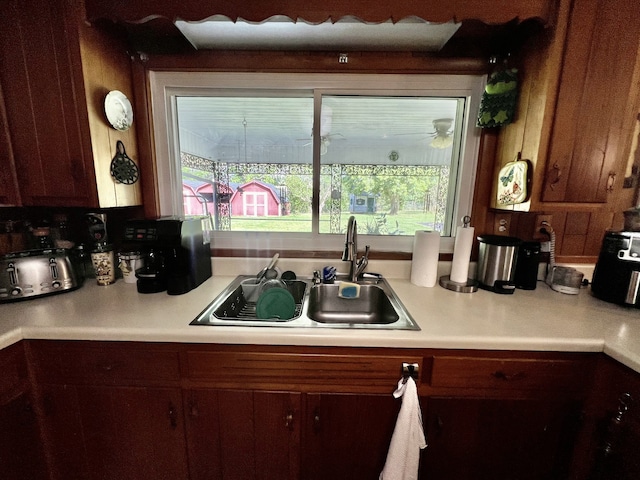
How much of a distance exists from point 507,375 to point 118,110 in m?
1.93

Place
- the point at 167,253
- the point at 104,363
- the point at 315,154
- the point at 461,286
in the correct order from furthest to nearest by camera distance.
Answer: the point at 315,154
the point at 461,286
the point at 167,253
the point at 104,363

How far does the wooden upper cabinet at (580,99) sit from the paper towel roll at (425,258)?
41 cm

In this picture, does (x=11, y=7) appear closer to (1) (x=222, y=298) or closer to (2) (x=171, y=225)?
(2) (x=171, y=225)

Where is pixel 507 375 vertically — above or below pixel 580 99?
below

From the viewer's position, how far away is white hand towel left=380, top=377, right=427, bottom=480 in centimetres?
93

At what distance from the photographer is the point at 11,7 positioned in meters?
1.06

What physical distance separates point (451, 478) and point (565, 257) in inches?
47.9

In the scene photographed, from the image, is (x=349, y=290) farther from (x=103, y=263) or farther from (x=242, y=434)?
(x=103, y=263)

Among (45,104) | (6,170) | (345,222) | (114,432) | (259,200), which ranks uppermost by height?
(45,104)

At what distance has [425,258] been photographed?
1391 millimetres

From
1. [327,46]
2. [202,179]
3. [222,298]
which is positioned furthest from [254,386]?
[327,46]

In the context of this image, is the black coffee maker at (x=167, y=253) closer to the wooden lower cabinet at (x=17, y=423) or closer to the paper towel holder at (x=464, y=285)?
the wooden lower cabinet at (x=17, y=423)

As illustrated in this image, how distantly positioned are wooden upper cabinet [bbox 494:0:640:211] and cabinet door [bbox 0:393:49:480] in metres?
2.12

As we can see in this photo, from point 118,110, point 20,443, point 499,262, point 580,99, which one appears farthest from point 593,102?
point 20,443
